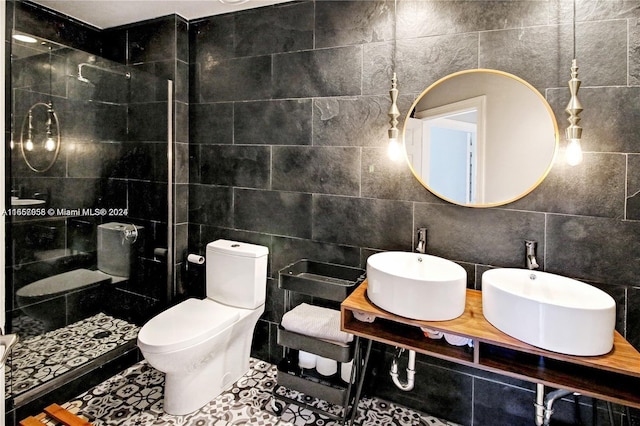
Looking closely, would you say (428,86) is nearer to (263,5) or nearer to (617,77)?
(617,77)

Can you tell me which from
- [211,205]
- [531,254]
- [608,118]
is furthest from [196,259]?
[608,118]

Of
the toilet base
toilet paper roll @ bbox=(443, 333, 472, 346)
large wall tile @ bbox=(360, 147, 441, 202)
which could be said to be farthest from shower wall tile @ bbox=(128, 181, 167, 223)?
toilet paper roll @ bbox=(443, 333, 472, 346)

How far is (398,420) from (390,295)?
0.90 m

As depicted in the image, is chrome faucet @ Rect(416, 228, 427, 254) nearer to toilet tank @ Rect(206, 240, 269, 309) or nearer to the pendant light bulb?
the pendant light bulb

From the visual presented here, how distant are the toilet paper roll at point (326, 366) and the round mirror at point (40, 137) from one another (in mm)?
1908

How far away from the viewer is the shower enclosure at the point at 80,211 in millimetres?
1849

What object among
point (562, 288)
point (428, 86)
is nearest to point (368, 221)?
Answer: point (428, 86)

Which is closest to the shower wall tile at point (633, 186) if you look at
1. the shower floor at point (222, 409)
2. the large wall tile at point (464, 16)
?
the large wall tile at point (464, 16)

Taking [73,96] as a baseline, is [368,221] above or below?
below

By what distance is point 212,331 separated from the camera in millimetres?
1941

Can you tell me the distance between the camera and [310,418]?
193cm

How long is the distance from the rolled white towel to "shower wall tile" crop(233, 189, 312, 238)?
491mm

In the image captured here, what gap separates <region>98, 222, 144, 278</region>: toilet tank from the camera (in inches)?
93.3

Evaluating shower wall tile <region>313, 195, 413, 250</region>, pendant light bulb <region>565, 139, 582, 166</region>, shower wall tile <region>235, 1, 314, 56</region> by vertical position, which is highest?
shower wall tile <region>235, 1, 314, 56</region>
